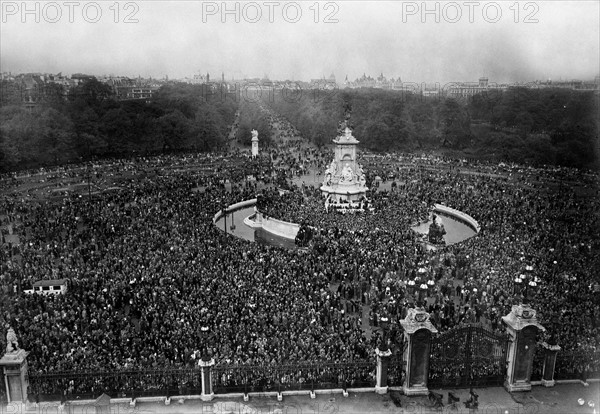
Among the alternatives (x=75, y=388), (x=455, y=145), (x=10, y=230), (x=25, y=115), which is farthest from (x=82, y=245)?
(x=455, y=145)

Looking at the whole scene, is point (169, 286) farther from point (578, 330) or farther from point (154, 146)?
point (154, 146)

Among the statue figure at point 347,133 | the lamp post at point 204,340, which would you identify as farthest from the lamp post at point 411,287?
the statue figure at point 347,133

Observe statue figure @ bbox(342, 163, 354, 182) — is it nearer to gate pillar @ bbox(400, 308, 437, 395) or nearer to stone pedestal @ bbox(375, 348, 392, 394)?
gate pillar @ bbox(400, 308, 437, 395)

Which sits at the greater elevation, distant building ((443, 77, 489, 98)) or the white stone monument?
distant building ((443, 77, 489, 98))

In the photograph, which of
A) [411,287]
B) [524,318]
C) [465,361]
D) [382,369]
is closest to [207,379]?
[382,369]

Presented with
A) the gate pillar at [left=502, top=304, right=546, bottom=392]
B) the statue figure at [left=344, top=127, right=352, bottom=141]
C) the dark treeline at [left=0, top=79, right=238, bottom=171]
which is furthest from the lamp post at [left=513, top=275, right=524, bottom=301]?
the dark treeline at [left=0, top=79, right=238, bottom=171]
